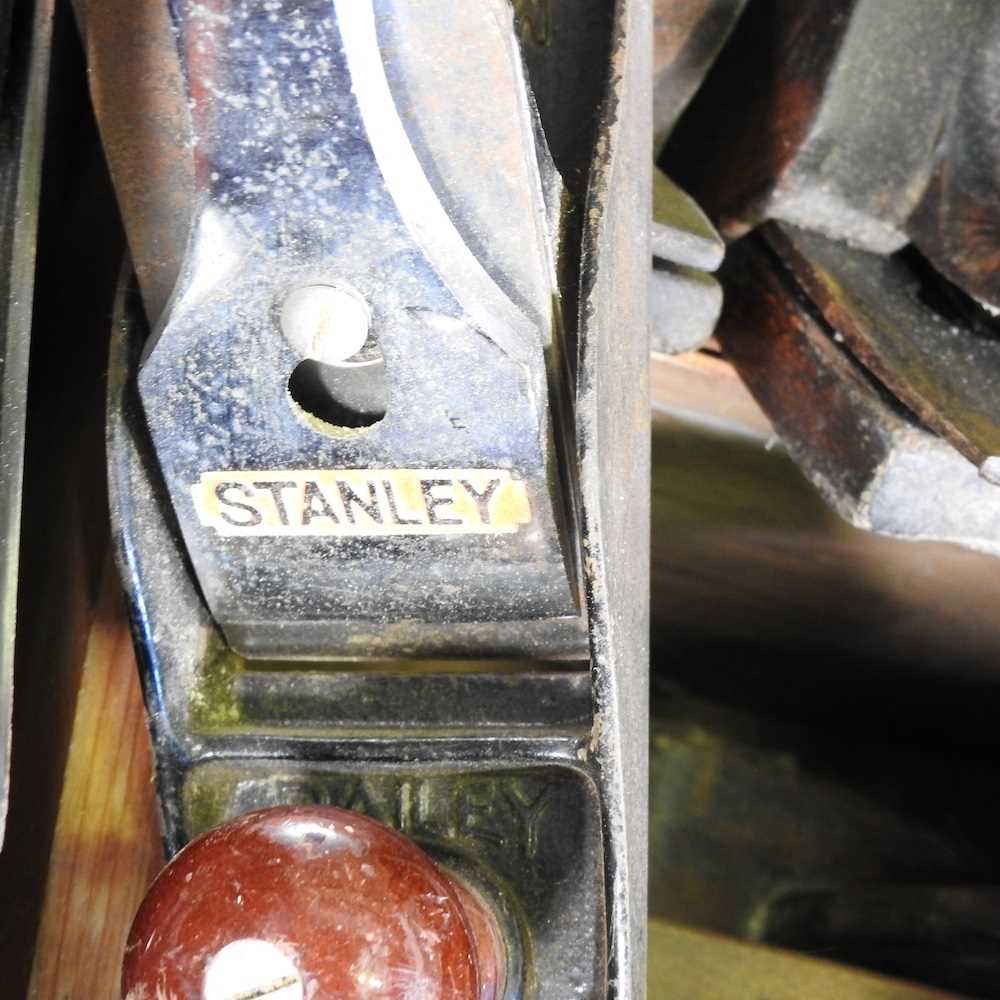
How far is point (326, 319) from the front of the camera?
1.82ft

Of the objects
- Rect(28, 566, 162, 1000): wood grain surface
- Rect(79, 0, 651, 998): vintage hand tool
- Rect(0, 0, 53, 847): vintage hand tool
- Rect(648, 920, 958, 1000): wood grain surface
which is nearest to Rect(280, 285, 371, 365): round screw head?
Rect(79, 0, 651, 998): vintage hand tool

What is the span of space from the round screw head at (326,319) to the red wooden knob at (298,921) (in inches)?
8.8

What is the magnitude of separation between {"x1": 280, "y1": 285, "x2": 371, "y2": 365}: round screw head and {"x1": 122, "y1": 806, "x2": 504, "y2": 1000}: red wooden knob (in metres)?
0.22

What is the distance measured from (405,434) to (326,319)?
0.25ft

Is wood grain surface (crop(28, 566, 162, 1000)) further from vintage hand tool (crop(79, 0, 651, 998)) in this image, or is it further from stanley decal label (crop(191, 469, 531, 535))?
stanley decal label (crop(191, 469, 531, 535))

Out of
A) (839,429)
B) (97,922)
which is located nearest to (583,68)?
(839,429)

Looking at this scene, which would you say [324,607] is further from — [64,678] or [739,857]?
[739,857]

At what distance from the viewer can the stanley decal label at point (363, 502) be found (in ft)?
2.01

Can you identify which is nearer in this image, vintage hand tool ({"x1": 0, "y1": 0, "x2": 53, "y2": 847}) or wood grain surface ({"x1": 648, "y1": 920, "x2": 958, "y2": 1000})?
vintage hand tool ({"x1": 0, "y1": 0, "x2": 53, "y2": 847})

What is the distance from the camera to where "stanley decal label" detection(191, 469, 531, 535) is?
2.01 ft

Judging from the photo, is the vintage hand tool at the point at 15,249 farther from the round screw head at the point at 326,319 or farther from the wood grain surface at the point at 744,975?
the wood grain surface at the point at 744,975

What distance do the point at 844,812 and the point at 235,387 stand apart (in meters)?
1.22

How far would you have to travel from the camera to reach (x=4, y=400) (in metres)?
0.61

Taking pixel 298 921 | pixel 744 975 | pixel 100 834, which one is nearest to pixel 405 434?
pixel 298 921
